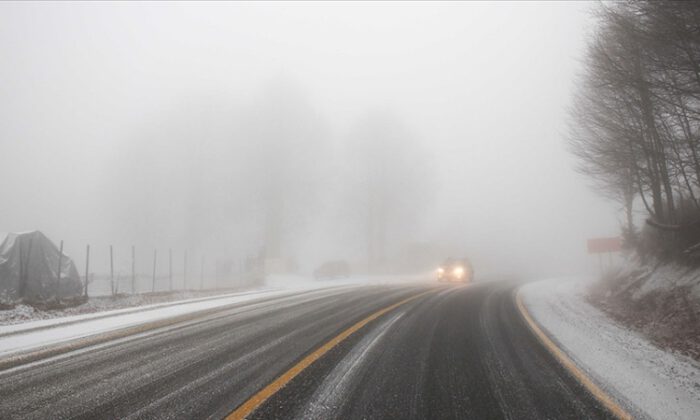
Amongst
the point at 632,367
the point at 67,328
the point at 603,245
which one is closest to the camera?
the point at 632,367

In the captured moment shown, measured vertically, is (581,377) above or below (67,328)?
below

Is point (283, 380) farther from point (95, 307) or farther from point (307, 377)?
point (95, 307)

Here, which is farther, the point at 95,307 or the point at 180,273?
the point at 180,273

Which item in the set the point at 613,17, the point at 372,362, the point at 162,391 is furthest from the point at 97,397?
the point at 613,17

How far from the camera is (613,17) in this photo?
7.14m

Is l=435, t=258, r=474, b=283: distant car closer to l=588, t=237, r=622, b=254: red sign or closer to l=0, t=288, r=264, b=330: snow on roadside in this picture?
l=588, t=237, r=622, b=254: red sign

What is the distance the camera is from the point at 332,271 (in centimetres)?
2838

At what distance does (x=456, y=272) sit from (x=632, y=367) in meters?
19.5

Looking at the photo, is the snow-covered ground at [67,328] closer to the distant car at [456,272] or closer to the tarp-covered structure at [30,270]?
the tarp-covered structure at [30,270]

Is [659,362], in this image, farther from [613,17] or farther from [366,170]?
[366,170]

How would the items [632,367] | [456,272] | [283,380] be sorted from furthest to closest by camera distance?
[456,272], [632,367], [283,380]

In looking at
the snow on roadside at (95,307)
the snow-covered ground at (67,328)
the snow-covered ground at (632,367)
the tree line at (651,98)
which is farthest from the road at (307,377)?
the tree line at (651,98)

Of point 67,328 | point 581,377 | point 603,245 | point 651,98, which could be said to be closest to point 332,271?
point 603,245

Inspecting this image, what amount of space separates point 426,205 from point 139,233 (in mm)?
29654
